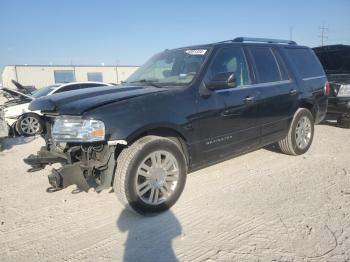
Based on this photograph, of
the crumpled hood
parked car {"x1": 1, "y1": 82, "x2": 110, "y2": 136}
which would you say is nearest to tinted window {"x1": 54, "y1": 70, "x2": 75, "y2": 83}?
parked car {"x1": 1, "y1": 82, "x2": 110, "y2": 136}

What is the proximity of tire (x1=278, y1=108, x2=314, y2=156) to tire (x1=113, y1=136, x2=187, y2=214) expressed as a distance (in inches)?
101

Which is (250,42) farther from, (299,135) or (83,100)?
(83,100)

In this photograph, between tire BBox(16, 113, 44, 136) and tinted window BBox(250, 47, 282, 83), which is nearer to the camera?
tinted window BBox(250, 47, 282, 83)

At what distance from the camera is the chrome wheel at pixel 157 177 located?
3.43m

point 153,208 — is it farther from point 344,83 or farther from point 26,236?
point 344,83

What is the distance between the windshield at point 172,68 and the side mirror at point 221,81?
0.80 ft

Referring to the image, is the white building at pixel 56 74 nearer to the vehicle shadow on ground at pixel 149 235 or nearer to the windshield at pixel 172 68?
the windshield at pixel 172 68

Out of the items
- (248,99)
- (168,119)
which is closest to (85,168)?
(168,119)

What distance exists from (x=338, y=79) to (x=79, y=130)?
7.24 m

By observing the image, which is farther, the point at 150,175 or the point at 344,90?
the point at 344,90

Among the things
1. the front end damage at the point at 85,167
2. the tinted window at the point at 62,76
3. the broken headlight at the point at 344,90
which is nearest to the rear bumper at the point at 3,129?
the front end damage at the point at 85,167

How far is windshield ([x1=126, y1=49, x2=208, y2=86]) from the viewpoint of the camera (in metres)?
3.99

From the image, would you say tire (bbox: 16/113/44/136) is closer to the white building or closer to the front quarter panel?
the front quarter panel

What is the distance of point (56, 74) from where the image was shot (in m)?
50.8
